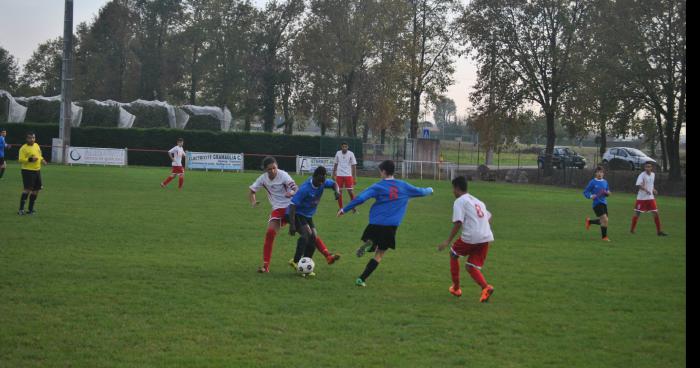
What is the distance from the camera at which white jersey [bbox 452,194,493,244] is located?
990 cm

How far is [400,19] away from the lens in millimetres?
56438

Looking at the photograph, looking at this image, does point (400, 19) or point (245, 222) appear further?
point (400, 19)

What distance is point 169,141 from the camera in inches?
1949

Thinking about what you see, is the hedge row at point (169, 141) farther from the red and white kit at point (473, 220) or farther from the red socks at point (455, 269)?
the red and white kit at point (473, 220)

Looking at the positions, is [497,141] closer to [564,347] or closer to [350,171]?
[350,171]

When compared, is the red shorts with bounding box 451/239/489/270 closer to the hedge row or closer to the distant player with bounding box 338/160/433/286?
the distant player with bounding box 338/160/433/286

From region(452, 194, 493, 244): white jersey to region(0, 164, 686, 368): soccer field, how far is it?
2.98 feet

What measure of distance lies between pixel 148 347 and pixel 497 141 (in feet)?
164

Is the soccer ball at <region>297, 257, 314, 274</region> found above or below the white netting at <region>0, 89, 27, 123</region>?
below

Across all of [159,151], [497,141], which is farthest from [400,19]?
[159,151]

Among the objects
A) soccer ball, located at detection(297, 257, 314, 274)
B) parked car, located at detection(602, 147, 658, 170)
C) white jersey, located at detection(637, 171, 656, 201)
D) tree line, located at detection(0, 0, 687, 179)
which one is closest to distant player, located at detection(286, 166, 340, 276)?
soccer ball, located at detection(297, 257, 314, 274)

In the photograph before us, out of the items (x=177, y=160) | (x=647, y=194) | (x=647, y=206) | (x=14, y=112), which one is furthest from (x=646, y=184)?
(x=14, y=112)

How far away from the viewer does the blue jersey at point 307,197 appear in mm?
11586

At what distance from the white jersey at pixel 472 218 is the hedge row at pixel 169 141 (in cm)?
3887
